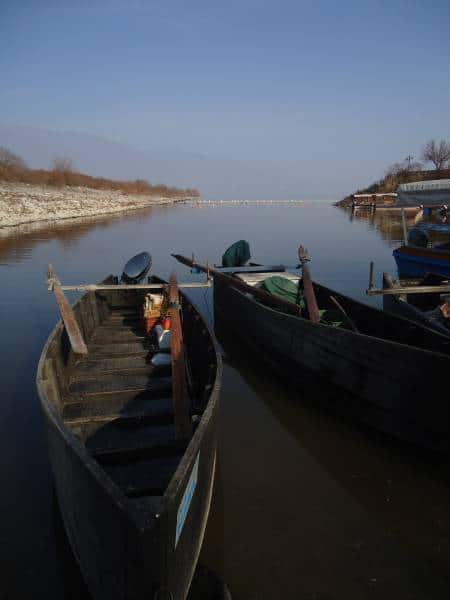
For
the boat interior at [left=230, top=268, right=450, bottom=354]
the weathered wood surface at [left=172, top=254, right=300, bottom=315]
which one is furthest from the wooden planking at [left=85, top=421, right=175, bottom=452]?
the weathered wood surface at [left=172, top=254, right=300, bottom=315]

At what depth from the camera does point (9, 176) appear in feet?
181

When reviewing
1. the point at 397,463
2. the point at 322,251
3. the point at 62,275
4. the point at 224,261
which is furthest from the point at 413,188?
the point at 62,275

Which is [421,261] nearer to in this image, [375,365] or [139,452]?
[375,365]

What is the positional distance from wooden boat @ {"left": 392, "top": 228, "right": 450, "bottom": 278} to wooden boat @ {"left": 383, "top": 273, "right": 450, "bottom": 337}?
4057 mm

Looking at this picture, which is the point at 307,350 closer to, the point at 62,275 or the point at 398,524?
the point at 398,524

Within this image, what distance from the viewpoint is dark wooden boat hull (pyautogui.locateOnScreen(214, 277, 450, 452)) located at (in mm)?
5418

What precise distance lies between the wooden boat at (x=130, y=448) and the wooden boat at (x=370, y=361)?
6.23 ft

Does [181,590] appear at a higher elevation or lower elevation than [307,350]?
lower

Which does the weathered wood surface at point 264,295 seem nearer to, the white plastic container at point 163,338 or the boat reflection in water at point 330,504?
the boat reflection in water at point 330,504

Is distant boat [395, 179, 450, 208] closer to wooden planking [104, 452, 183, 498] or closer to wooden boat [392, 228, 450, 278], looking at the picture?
wooden boat [392, 228, 450, 278]

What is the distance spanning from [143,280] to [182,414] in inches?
331

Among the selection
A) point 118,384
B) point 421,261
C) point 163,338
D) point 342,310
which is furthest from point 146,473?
point 421,261

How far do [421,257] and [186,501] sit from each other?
55.2 ft

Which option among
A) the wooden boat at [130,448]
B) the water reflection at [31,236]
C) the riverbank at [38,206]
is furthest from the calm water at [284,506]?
the riverbank at [38,206]
